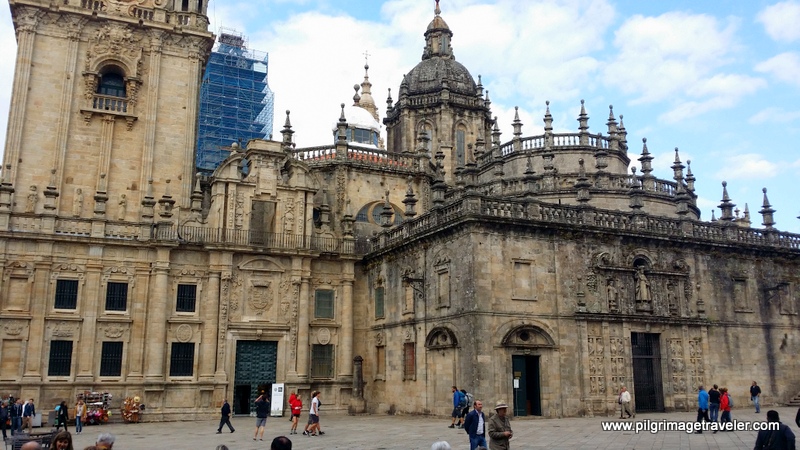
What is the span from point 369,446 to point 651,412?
553 inches

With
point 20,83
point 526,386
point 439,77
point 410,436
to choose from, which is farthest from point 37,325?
point 439,77

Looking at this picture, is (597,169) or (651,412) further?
(597,169)

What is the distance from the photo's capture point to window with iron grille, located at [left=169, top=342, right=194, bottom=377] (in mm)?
31203

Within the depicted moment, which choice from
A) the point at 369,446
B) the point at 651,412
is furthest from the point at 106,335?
the point at 651,412

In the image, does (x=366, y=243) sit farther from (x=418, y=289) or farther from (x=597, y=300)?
(x=597, y=300)

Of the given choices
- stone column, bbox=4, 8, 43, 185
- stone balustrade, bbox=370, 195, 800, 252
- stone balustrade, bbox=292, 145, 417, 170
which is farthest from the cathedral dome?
stone column, bbox=4, 8, 43, 185

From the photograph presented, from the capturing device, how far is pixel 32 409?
24.8m

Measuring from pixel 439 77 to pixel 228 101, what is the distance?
51.7ft

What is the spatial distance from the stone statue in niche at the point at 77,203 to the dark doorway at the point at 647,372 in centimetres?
2587

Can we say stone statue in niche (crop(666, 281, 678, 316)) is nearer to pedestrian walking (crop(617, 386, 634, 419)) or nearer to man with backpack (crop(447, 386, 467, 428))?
pedestrian walking (crop(617, 386, 634, 419))

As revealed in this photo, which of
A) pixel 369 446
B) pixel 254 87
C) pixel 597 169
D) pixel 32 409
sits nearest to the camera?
pixel 369 446

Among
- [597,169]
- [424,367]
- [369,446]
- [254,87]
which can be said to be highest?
[254,87]

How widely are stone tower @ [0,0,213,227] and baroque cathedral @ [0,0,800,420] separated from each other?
10cm

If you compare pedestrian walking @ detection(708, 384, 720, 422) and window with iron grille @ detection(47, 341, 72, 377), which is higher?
window with iron grille @ detection(47, 341, 72, 377)
